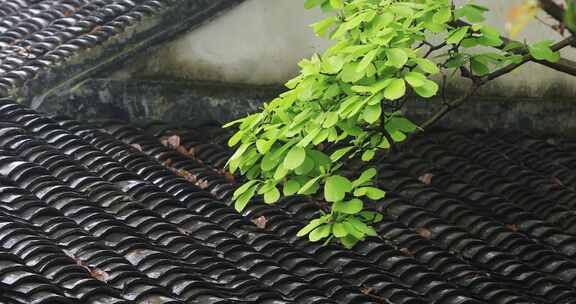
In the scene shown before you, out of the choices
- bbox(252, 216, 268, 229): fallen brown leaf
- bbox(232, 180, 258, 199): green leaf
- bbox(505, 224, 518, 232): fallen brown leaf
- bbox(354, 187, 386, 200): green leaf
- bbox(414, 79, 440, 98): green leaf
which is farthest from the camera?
bbox(505, 224, 518, 232): fallen brown leaf

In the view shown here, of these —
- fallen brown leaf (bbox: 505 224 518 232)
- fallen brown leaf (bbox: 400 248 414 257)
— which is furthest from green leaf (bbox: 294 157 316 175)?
fallen brown leaf (bbox: 505 224 518 232)

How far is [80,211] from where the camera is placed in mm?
8062

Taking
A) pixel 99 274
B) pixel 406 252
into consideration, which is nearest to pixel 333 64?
pixel 99 274

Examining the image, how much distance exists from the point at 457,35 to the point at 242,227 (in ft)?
8.16

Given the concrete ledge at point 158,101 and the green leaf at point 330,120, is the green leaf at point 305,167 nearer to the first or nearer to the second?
the green leaf at point 330,120

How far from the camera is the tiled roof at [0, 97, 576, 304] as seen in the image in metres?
7.26

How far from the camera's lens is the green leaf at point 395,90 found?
20.9 ft

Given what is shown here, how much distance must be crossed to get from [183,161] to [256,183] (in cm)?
247

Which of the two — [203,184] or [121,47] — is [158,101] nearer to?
[121,47]

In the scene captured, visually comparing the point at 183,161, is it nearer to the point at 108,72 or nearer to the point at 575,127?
the point at 108,72

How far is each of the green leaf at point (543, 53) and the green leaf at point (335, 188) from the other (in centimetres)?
138

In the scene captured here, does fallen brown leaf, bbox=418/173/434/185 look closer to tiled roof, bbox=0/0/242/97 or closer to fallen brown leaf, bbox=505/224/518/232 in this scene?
fallen brown leaf, bbox=505/224/518/232

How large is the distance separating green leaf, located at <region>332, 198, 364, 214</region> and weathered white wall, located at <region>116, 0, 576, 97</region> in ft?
12.7

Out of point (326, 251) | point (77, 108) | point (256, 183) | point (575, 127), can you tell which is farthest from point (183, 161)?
point (575, 127)
